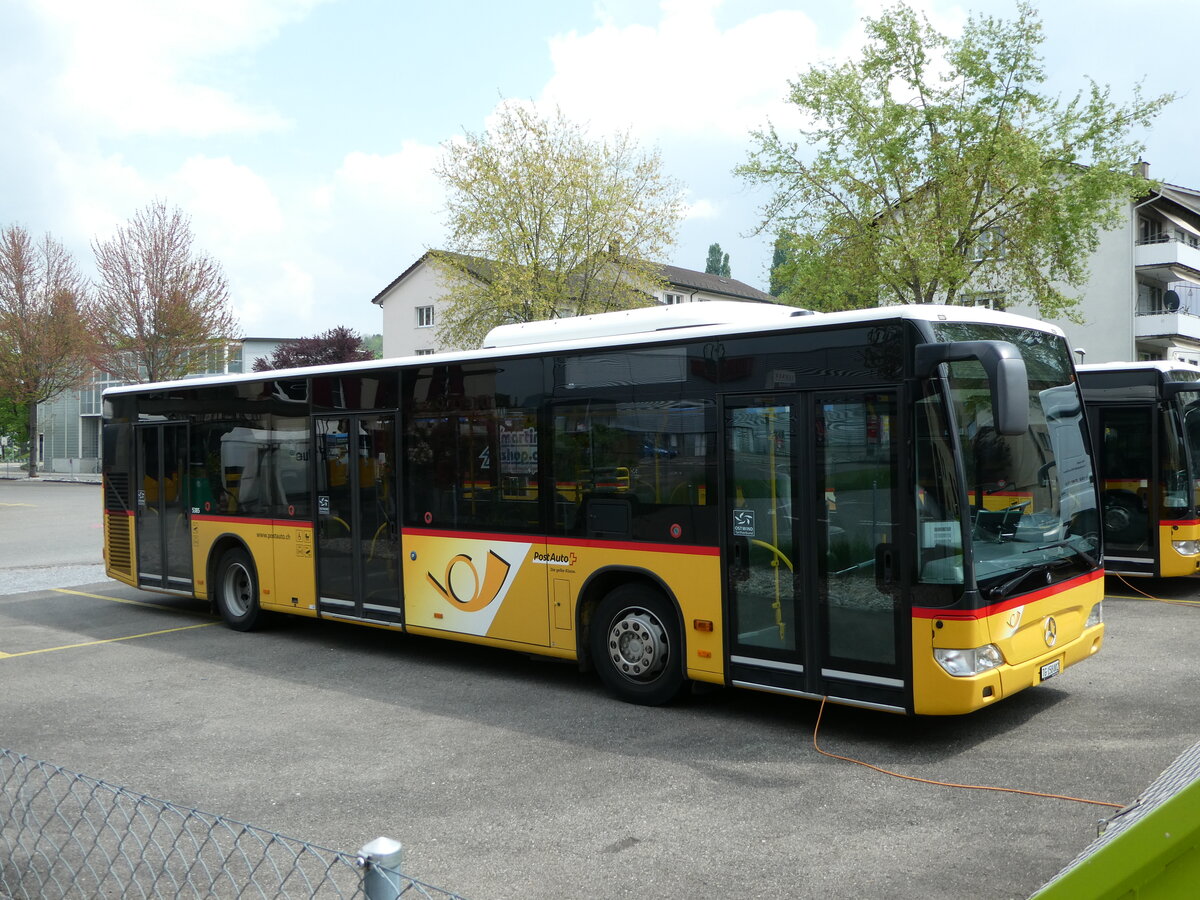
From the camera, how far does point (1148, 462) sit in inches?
508

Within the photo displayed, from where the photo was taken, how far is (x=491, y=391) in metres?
8.93

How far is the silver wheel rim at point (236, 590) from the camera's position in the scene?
11.8 meters

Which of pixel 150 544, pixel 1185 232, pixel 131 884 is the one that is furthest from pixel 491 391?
pixel 1185 232

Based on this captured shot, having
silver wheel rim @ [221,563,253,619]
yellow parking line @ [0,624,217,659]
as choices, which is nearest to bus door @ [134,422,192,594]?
yellow parking line @ [0,624,217,659]

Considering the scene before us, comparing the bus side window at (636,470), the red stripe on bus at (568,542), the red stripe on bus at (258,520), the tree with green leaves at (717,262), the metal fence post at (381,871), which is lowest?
the metal fence post at (381,871)

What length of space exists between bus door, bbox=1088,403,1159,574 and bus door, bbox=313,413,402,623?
29.3 ft

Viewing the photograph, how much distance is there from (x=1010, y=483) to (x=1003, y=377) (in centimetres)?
108

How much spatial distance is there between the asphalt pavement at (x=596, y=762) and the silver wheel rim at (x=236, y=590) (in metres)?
1.19

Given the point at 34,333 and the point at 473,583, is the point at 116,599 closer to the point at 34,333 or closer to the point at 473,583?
the point at 473,583

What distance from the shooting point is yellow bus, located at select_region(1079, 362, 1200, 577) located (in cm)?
1274

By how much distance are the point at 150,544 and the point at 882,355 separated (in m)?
10.0

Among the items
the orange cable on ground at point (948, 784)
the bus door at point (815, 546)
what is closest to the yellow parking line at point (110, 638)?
the bus door at point (815, 546)

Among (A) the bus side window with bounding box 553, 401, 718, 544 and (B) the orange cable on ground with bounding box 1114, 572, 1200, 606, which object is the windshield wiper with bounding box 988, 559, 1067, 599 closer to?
(A) the bus side window with bounding box 553, 401, 718, 544

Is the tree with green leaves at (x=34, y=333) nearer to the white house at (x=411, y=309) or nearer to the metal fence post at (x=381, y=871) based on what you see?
the white house at (x=411, y=309)
